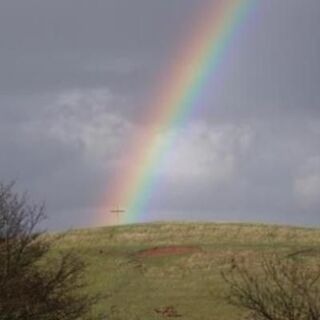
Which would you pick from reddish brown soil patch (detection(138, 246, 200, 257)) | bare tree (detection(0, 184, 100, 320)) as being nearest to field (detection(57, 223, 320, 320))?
reddish brown soil patch (detection(138, 246, 200, 257))

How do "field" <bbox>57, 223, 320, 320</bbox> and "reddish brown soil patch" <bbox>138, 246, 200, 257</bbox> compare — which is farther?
"reddish brown soil patch" <bbox>138, 246, 200, 257</bbox>

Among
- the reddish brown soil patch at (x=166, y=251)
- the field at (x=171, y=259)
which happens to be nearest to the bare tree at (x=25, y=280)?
the field at (x=171, y=259)

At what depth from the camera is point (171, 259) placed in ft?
157

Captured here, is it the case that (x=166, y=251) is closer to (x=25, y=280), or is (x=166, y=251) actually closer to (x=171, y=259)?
(x=171, y=259)

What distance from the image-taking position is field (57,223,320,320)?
37.2m

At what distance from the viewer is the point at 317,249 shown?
162 feet

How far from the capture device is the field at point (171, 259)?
37188 mm

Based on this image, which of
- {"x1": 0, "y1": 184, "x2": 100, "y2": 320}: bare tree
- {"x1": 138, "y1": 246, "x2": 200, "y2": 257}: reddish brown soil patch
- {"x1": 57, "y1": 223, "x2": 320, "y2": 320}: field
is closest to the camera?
{"x1": 0, "y1": 184, "x2": 100, "y2": 320}: bare tree

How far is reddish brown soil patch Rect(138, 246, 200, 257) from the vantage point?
49.7m

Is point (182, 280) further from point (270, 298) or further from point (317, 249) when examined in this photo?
point (270, 298)

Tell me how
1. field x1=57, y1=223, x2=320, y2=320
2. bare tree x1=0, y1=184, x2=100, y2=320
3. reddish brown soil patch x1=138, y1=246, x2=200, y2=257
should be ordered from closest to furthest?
bare tree x1=0, y1=184, x2=100, y2=320 < field x1=57, y1=223, x2=320, y2=320 < reddish brown soil patch x1=138, y1=246, x2=200, y2=257

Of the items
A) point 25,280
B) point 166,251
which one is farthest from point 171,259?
point 25,280

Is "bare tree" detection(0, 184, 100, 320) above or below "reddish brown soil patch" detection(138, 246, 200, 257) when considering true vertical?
below

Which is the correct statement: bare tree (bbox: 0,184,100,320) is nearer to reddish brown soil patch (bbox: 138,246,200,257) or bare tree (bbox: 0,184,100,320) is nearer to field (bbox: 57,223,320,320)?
field (bbox: 57,223,320,320)
